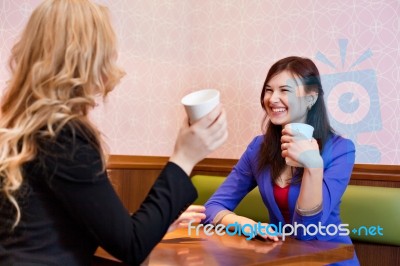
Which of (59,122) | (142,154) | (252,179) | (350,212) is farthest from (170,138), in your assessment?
(59,122)

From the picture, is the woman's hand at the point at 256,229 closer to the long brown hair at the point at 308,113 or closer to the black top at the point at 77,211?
the long brown hair at the point at 308,113

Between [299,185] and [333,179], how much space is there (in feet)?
0.35

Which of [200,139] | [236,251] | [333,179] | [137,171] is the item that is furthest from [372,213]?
[137,171]

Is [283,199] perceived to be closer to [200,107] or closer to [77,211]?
[200,107]

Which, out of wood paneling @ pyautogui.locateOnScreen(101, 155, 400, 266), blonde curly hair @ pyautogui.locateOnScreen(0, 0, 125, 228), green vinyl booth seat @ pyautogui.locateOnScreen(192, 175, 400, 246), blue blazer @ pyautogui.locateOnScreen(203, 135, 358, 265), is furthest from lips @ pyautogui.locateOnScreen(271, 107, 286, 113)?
blonde curly hair @ pyautogui.locateOnScreen(0, 0, 125, 228)

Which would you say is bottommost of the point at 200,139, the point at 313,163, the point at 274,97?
the point at 313,163

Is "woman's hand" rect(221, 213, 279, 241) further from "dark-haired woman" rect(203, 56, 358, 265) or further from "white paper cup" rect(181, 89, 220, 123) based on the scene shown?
"white paper cup" rect(181, 89, 220, 123)

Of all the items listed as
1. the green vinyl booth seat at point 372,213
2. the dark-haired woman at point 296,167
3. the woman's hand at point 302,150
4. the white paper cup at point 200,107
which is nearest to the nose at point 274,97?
the dark-haired woman at point 296,167

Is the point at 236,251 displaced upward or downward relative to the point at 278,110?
downward

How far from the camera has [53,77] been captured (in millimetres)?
761

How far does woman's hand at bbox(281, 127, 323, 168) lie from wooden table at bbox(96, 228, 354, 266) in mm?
213

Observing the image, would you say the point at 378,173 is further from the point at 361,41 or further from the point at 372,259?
the point at 361,41

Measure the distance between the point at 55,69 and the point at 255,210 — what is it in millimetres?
1307

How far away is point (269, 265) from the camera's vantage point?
96 centimetres
